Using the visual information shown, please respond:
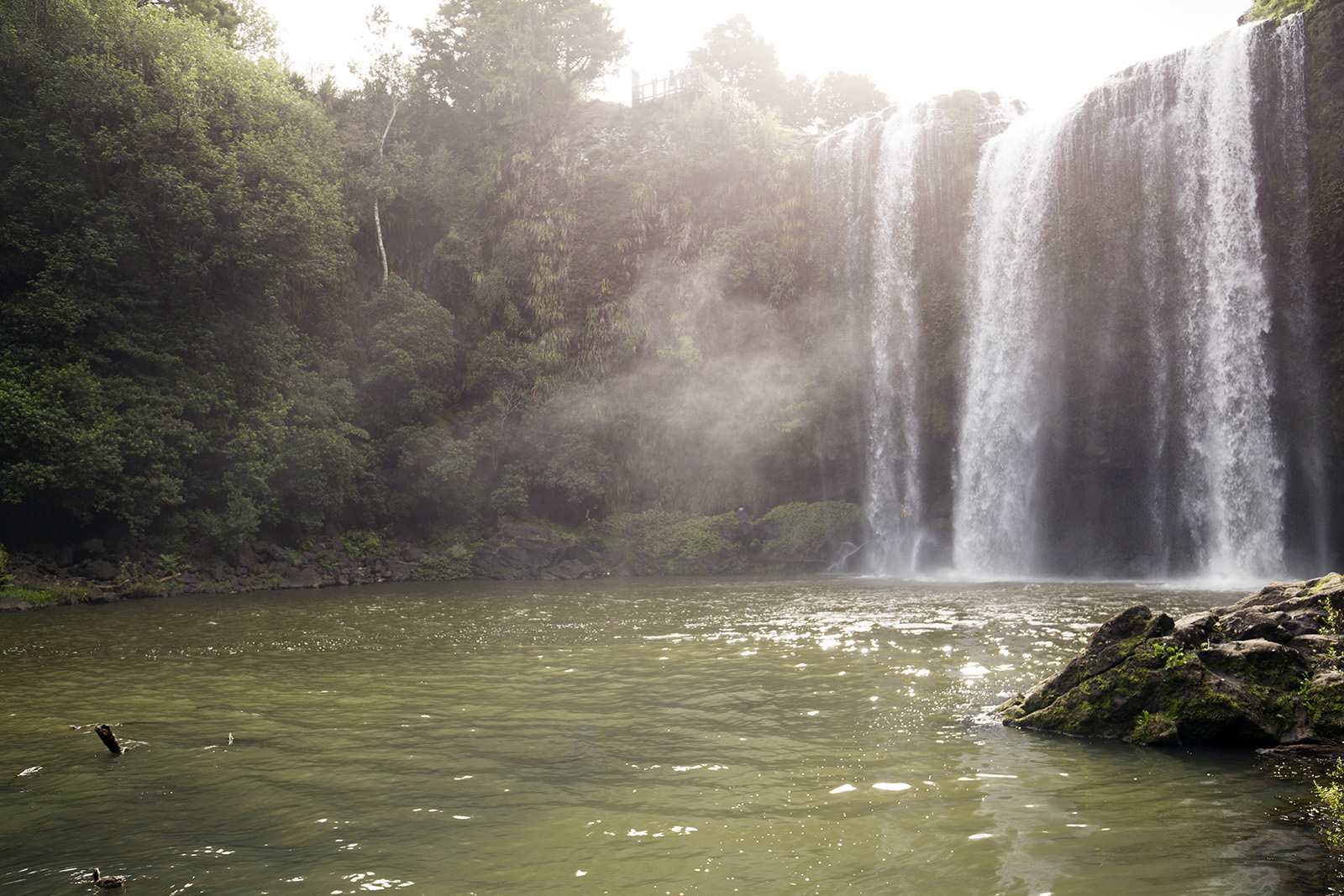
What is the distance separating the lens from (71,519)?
26.1 m

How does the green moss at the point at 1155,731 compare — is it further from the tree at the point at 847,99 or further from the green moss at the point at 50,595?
the tree at the point at 847,99

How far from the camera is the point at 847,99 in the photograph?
60625mm

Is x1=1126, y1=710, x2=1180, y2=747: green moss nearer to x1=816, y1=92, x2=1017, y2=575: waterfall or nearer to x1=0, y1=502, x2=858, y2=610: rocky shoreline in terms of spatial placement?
x1=816, y1=92, x2=1017, y2=575: waterfall

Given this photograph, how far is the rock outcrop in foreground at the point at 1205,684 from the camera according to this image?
25.2ft

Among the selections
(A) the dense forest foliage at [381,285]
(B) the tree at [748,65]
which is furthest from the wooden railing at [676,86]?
(B) the tree at [748,65]

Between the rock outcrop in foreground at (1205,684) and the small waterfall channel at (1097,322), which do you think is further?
the small waterfall channel at (1097,322)

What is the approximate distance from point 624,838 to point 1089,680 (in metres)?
5.26

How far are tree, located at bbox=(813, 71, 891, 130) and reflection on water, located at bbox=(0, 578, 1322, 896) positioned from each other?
175ft

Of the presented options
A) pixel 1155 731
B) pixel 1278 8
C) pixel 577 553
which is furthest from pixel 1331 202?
pixel 577 553

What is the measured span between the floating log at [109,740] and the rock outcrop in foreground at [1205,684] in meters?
8.70

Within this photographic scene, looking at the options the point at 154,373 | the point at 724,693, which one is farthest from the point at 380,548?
the point at 724,693

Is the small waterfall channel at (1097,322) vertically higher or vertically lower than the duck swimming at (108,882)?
higher

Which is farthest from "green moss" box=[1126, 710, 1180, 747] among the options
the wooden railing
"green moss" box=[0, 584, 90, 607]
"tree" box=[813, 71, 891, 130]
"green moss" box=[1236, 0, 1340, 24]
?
"tree" box=[813, 71, 891, 130]

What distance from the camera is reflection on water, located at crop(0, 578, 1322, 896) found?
17.2 feet
